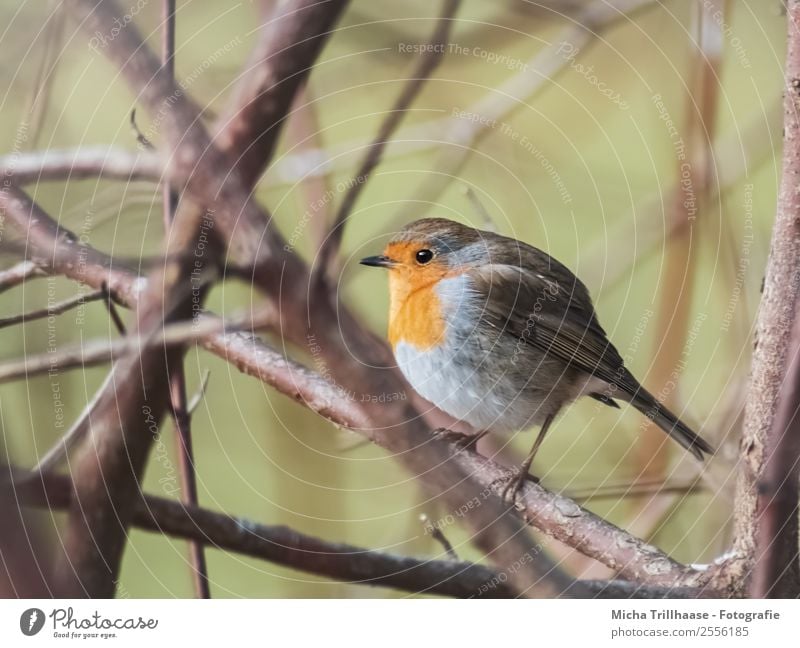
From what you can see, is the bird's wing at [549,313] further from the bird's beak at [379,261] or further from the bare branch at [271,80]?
the bare branch at [271,80]

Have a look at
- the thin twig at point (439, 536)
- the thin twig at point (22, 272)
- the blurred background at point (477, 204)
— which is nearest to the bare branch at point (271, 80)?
the blurred background at point (477, 204)

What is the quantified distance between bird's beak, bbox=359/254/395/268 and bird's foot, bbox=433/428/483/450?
215mm

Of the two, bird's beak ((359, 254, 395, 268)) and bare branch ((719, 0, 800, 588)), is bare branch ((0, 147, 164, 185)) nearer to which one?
bird's beak ((359, 254, 395, 268))

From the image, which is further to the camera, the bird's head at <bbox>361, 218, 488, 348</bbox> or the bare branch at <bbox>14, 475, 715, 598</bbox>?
the bird's head at <bbox>361, 218, 488, 348</bbox>

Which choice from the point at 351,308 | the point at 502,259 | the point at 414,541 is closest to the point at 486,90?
the point at 502,259

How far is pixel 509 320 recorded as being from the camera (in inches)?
43.5

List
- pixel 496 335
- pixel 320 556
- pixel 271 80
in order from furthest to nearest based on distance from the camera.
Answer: pixel 496 335 < pixel 320 556 < pixel 271 80

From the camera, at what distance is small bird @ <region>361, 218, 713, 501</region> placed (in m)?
1.07

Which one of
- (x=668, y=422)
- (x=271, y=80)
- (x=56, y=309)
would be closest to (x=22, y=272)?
(x=56, y=309)

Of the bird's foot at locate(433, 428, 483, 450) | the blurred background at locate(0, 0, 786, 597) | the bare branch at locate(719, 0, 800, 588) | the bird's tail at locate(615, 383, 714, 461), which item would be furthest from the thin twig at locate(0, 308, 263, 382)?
the bare branch at locate(719, 0, 800, 588)

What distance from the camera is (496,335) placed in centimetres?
109

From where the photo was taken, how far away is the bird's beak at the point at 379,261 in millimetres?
1046

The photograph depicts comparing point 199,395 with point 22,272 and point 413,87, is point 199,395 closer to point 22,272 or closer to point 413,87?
point 22,272
